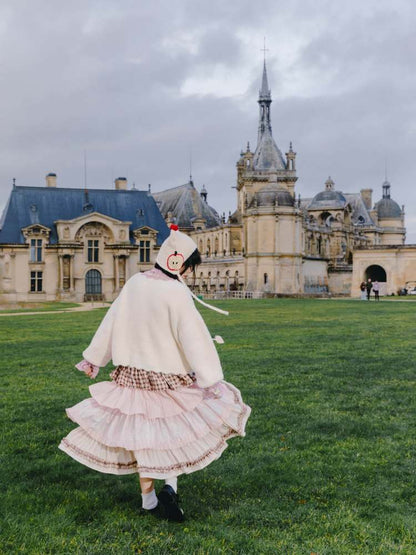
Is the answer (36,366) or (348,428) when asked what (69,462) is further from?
(36,366)

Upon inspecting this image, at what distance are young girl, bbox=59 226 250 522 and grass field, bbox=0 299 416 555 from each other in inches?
17.5

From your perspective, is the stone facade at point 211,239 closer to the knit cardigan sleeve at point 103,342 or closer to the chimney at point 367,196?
the chimney at point 367,196

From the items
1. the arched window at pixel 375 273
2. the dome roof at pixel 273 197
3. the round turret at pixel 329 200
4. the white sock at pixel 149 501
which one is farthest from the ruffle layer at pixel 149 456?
the round turret at pixel 329 200

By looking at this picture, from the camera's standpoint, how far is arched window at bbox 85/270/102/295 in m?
52.1

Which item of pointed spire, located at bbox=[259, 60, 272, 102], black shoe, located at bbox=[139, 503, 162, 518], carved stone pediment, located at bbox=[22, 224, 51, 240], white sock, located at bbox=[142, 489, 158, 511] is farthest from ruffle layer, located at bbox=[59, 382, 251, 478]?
pointed spire, located at bbox=[259, 60, 272, 102]

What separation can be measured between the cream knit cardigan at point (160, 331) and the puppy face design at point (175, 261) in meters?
0.15

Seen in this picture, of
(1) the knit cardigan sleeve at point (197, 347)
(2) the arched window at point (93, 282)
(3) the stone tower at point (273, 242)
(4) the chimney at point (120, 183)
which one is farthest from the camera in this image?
(3) the stone tower at point (273, 242)

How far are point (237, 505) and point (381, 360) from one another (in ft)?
25.9

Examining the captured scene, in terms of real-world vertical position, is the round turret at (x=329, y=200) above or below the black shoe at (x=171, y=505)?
above

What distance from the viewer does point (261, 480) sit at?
568 cm

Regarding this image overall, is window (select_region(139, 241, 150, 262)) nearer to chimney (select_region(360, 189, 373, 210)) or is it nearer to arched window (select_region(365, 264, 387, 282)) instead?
arched window (select_region(365, 264, 387, 282))

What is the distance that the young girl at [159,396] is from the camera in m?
4.82

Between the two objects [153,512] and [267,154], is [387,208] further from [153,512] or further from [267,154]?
[153,512]

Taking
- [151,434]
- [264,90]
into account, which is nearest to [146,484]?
[151,434]
